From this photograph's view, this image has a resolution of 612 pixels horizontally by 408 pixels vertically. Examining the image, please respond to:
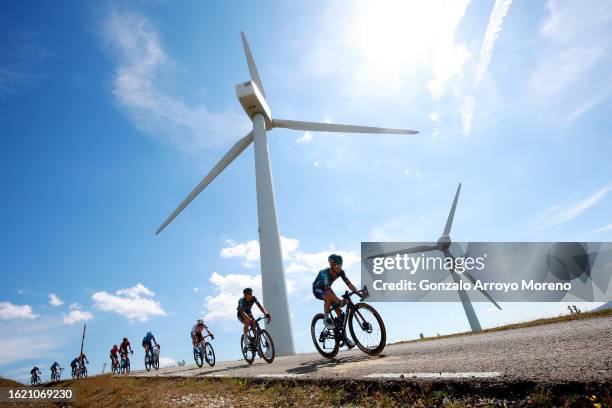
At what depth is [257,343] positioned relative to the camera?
1266 cm

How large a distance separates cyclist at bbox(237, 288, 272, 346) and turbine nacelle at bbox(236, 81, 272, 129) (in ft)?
59.8

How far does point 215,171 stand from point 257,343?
18504 mm

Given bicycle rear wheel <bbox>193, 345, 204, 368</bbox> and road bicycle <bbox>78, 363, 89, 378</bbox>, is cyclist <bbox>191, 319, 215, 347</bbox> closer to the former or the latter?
bicycle rear wheel <bbox>193, 345, 204, 368</bbox>

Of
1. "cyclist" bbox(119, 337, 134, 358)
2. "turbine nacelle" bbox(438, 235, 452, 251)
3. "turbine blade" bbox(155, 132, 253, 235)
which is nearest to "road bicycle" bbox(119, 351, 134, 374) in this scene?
"cyclist" bbox(119, 337, 134, 358)

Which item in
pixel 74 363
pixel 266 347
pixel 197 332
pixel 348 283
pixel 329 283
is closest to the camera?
pixel 348 283

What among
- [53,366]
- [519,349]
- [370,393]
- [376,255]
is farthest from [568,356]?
[53,366]

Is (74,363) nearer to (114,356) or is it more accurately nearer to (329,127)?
(114,356)

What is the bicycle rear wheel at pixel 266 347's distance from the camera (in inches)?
481

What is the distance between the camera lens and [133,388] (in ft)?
37.9

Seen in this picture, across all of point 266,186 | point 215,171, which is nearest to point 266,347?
point 266,186

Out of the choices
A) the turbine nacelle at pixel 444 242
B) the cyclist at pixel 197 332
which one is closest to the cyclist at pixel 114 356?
the cyclist at pixel 197 332

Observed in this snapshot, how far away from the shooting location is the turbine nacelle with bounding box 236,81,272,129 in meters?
27.0

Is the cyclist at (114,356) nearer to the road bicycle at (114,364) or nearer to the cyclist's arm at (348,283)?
the road bicycle at (114,364)

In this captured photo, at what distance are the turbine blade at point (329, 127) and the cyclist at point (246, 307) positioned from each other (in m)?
18.9
